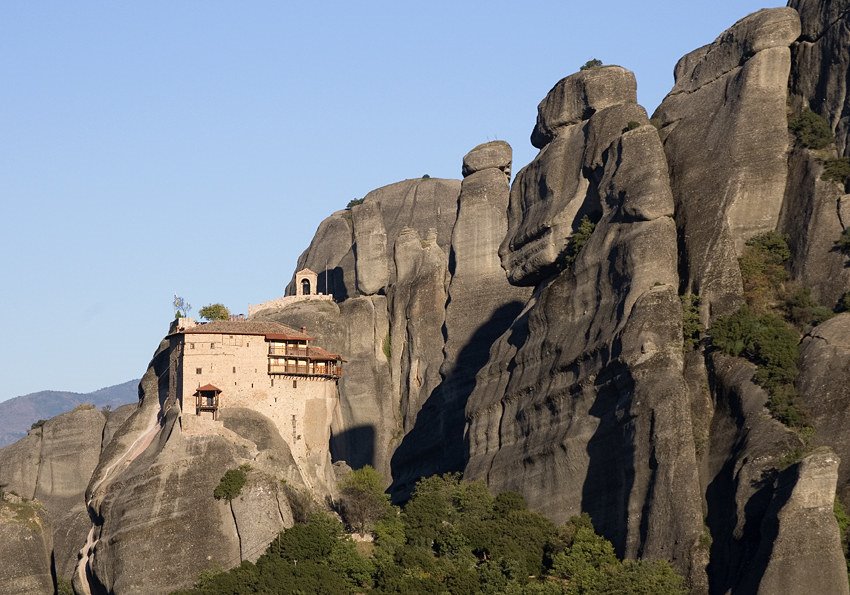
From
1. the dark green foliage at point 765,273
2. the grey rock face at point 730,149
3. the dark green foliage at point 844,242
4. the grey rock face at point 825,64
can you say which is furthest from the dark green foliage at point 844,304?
the grey rock face at point 825,64

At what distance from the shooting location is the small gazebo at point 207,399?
11362 cm

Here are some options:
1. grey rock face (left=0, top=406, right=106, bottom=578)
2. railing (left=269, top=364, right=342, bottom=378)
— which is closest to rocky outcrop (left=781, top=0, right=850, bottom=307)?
railing (left=269, top=364, right=342, bottom=378)

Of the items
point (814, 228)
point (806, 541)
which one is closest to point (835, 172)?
point (814, 228)

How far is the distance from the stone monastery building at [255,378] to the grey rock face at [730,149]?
27142mm

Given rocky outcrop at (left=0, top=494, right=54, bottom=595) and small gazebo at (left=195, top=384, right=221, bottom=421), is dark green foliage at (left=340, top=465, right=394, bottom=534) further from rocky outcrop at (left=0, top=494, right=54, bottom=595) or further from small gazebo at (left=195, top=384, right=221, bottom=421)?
rocky outcrop at (left=0, top=494, right=54, bottom=595)

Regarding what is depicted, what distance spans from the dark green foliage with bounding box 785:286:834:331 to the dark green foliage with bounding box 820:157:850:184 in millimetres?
5636

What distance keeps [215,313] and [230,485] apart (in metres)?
25.9

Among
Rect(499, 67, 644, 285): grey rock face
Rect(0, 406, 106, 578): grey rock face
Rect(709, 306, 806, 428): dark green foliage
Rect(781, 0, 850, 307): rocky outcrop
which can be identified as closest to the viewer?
Rect(709, 306, 806, 428): dark green foliage

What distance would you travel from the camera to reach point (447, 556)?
332 ft

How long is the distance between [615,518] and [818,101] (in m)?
24.7

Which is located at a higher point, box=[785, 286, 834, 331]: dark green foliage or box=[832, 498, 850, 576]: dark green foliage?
box=[785, 286, 834, 331]: dark green foliage

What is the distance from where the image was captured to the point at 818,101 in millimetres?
100938

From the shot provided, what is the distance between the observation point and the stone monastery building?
375ft

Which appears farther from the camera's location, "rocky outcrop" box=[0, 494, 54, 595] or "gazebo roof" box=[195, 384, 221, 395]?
"rocky outcrop" box=[0, 494, 54, 595]
